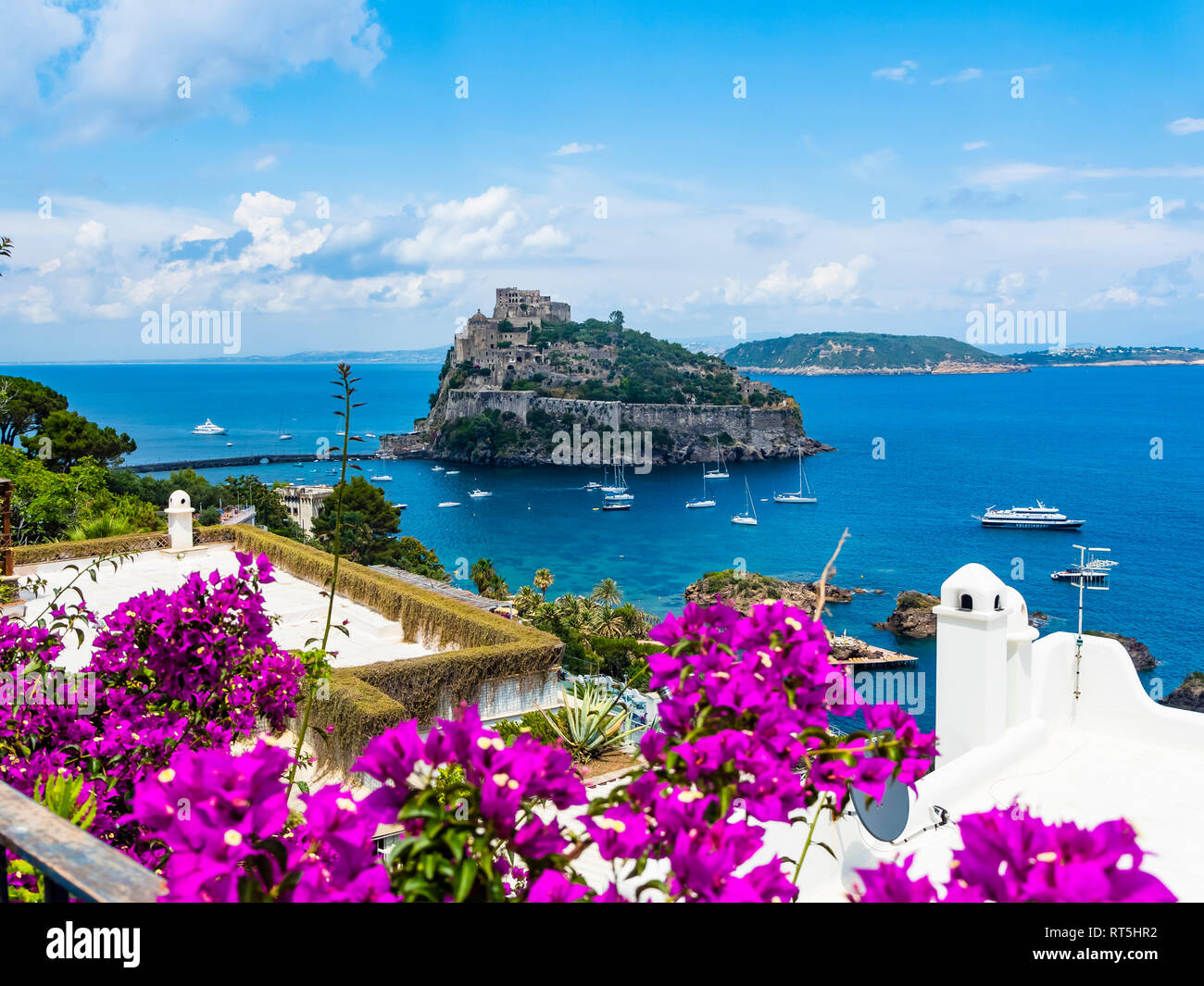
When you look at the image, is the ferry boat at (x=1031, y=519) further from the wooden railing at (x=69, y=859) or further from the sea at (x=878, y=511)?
the wooden railing at (x=69, y=859)

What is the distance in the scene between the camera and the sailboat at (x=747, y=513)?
59.2m

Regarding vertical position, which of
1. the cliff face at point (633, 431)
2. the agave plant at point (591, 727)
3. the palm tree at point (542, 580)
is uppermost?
the cliff face at point (633, 431)

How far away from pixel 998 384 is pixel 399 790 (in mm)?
188595

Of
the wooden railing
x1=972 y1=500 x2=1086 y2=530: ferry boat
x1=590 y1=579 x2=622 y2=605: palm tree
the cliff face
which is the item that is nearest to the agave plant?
the wooden railing

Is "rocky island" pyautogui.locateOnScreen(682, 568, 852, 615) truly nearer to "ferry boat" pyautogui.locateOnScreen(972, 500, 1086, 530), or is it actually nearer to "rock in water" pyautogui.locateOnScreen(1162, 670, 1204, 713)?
"rock in water" pyautogui.locateOnScreen(1162, 670, 1204, 713)

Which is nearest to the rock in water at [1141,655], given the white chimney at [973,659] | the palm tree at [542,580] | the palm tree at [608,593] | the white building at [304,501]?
the palm tree at [608,593]

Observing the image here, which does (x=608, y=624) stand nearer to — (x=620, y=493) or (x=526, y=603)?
(x=526, y=603)

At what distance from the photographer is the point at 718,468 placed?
8150 cm

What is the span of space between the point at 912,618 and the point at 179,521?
3118 cm

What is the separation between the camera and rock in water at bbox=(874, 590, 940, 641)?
3672 cm

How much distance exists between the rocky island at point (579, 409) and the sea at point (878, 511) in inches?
142
